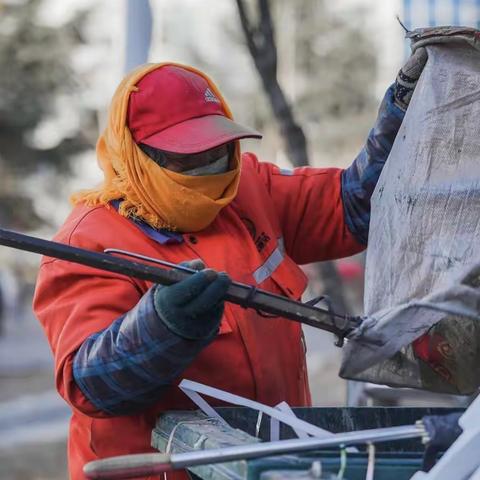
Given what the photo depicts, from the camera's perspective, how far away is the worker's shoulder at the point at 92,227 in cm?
248

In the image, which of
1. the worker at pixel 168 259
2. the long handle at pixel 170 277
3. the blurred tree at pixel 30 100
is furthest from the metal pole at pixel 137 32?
the blurred tree at pixel 30 100

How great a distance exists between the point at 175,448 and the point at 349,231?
0.97 meters

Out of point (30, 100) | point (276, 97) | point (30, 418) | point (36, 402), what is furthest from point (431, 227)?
point (30, 100)

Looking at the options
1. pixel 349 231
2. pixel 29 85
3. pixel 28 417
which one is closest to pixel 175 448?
pixel 349 231

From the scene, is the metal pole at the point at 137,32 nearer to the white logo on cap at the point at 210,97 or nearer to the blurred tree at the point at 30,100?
the white logo on cap at the point at 210,97

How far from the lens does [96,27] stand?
20891 millimetres

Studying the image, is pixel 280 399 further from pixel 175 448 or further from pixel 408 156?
pixel 408 156

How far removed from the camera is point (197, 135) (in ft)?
8.41

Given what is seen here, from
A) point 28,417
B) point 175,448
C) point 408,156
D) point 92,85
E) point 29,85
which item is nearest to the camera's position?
point 175,448

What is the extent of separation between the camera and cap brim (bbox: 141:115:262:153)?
2.53 metres

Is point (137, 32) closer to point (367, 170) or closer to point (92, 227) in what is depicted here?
point (367, 170)

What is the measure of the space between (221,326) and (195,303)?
1.34ft

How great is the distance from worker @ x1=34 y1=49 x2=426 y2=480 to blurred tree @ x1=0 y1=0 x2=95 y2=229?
54.1 feet

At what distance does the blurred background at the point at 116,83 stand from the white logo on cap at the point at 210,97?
1.33 m
